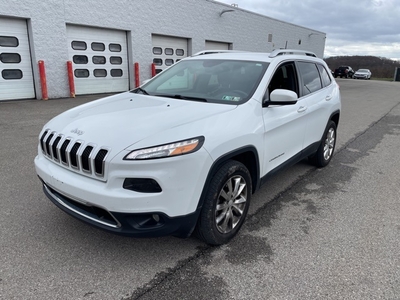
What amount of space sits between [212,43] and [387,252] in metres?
18.2

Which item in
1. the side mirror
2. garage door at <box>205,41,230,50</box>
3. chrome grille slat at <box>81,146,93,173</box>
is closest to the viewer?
chrome grille slat at <box>81,146,93,173</box>

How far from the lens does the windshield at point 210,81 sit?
3.40 metres

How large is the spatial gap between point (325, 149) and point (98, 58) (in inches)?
437

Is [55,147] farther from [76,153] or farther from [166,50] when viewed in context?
[166,50]

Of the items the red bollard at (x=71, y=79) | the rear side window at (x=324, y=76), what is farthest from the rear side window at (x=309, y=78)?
the red bollard at (x=71, y=79)

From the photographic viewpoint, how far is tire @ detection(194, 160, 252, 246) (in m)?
2.70

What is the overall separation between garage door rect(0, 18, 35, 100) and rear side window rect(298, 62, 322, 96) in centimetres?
1041

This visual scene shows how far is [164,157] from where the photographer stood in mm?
2359

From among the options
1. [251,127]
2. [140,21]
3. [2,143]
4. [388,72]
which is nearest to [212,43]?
[140,21]

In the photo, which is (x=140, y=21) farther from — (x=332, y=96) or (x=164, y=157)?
(x=164, y=157)

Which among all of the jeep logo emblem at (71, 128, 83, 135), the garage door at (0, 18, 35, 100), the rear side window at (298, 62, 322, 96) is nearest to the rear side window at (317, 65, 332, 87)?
the rear side window at (298, 62, 322, 96)

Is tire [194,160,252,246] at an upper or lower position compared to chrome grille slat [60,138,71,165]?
lower

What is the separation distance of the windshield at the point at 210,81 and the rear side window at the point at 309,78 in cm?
93

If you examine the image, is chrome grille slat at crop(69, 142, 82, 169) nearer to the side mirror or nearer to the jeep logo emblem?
the jeep logo emblem
